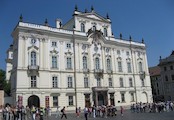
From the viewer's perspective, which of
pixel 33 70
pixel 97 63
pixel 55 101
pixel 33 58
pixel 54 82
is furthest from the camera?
pixel 97 63

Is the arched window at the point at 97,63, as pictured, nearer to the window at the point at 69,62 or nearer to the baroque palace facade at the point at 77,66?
the baroque palace facade at the point at 77,66

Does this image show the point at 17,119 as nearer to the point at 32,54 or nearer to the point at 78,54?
the point at 32,54

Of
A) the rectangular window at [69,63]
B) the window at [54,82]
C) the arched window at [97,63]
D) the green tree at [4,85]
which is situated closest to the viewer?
the window at [54,82]

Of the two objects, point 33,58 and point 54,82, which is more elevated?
point 33,58

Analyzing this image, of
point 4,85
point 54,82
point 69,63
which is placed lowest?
point 54,82

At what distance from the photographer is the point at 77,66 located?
146ft

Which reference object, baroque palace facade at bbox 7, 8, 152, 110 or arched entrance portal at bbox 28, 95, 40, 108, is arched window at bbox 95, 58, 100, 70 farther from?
arched entrance portal at bbox 28, 95, 40, 108

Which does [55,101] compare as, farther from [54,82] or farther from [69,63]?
[69,63]

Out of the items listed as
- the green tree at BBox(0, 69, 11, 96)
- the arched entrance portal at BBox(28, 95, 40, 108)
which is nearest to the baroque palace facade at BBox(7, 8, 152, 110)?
the arched entrance portal at BBox(28, 95, 40, 108)

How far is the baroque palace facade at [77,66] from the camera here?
3866cm

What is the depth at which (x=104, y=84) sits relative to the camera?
47.8 meters

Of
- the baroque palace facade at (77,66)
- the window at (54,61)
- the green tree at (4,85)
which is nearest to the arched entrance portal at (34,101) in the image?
the baroque palace facade at (77,66)

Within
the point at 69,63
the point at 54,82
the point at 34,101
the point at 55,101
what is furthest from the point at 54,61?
the point at 34,101

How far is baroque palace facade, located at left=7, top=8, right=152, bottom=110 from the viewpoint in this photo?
127 feet
